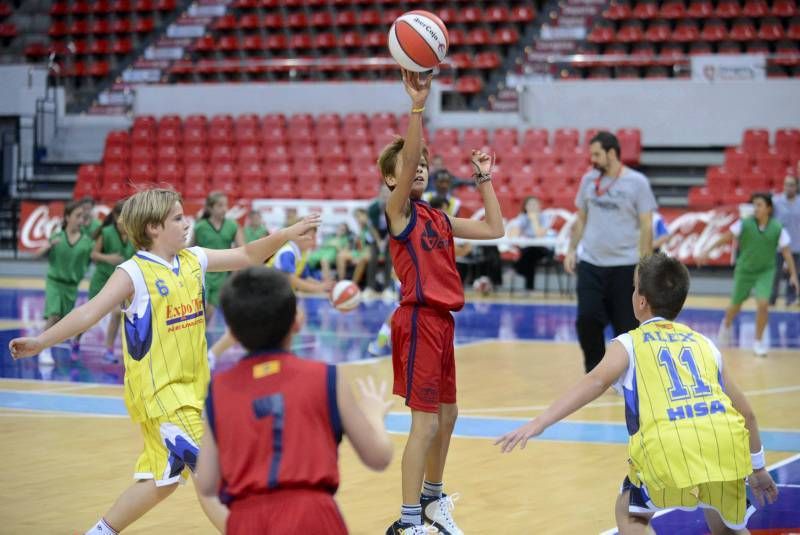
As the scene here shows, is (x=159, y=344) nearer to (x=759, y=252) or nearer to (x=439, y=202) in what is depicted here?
(x=439, y=202)

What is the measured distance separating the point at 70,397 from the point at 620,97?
14801 mm

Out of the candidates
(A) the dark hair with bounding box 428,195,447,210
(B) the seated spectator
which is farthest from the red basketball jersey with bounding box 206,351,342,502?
(B) the seated spectator

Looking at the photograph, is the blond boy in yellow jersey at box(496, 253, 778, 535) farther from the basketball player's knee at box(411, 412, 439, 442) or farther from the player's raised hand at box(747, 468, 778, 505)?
the basketball player's knee at box(411, 412, 439, 442)

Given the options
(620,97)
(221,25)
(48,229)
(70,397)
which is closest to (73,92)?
(221,25)

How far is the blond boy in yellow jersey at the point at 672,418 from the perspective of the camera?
4242 mm

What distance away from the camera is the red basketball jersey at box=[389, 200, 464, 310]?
5.79 m

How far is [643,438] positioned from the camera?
Answer: 171 inches

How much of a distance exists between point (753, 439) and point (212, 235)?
850 centimetres

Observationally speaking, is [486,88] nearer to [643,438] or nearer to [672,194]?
[672,194]

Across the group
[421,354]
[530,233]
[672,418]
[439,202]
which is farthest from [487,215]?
[530,233]

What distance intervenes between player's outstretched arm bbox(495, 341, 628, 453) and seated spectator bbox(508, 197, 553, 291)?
50.8 feet

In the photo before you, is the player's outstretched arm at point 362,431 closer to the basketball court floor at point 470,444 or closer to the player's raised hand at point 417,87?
the player's raised hand at point 417,87

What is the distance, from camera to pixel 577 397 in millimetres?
4309

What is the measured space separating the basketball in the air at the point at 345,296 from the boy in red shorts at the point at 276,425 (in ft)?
26.1
